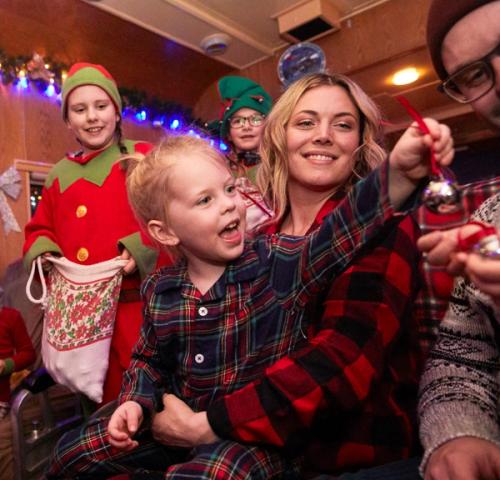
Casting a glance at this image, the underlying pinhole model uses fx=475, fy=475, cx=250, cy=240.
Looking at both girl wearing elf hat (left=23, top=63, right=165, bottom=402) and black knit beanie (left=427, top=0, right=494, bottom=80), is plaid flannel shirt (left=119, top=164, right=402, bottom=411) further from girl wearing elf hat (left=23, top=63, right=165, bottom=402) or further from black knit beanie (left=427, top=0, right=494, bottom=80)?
girl wearing elf hat (left=23, top=63, right=165, bottom=402)

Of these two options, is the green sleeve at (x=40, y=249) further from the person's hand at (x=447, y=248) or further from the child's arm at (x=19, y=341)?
the person's hand at (x=447, y=248)

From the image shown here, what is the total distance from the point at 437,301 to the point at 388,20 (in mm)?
3071

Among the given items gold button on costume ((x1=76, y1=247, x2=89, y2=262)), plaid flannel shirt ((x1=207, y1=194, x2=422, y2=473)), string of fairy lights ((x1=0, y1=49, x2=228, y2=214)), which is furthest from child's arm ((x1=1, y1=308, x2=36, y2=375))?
plaid flannel shirt ((x1=207, y1=194, x2=422, y2=473))

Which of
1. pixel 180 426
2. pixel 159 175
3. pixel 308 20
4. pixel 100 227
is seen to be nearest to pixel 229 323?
pixel 180 426

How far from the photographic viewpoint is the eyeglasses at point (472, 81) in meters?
0.89

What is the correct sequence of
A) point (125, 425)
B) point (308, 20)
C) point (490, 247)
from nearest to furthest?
point (490, 247)
point (125, 425)
point (308, 20)

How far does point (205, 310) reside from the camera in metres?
1.02

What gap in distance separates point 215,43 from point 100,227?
8.42ft

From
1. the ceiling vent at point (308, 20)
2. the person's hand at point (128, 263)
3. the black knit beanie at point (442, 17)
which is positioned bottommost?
the person's hand at point (128, 263)

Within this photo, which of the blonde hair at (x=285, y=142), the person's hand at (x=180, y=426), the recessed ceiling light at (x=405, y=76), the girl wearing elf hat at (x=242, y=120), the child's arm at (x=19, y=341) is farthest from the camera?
the recessed ceiling light at (x=405, y=76)

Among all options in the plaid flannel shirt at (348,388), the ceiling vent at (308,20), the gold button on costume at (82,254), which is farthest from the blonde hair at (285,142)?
the ceiling vent at (308,20)

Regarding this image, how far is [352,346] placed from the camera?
34.6 inches

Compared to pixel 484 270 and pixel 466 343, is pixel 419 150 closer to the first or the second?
pixel 484 270

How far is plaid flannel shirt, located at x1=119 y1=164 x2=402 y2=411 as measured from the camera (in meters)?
0.95
